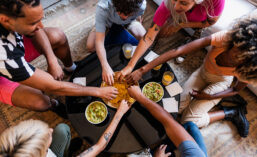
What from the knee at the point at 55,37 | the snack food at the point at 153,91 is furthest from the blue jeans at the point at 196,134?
the knee at the point at 55,37

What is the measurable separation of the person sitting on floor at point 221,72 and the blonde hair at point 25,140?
2.99 ft

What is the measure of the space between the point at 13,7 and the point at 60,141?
1196mm

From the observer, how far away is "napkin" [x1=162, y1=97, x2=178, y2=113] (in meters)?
1.65

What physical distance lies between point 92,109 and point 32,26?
0.82 m

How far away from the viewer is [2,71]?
4.04 feet

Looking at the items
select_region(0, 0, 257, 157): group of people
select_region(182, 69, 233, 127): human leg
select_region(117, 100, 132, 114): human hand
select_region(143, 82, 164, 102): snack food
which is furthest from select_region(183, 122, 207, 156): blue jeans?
select_region(117, 100, 132, 114): human hand

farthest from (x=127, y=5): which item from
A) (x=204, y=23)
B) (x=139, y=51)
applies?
(x=204, y=23)

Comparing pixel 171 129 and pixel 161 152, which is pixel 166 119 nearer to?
pixel 171 129

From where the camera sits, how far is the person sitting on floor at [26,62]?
110 cm

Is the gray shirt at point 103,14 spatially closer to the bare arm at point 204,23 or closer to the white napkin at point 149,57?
the white napkin at point 149,57

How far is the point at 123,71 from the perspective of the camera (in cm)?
172

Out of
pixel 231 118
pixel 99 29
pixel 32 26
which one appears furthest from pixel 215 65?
pixel 32 26

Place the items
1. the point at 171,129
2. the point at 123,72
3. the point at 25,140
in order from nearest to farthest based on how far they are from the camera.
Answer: the point at 25,140 → the point at 171,129 → the point at 123,72

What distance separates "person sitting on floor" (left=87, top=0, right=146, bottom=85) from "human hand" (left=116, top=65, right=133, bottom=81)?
72mm
